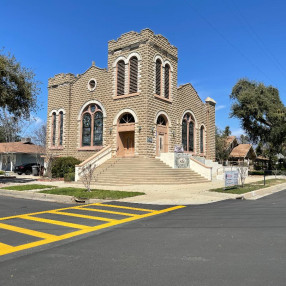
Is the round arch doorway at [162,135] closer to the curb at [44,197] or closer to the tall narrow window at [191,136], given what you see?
the tall narrow window at [191,136]

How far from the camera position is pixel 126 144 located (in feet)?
86.2

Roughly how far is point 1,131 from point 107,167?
138 ft

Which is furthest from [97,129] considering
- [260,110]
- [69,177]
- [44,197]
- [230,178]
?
[260,110]

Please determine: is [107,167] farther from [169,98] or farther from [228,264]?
[228,264]

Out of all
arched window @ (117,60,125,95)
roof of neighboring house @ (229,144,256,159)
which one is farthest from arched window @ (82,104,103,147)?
roof of neighboring house @ (229,144,256,159)

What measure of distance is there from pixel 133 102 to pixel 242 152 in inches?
1308

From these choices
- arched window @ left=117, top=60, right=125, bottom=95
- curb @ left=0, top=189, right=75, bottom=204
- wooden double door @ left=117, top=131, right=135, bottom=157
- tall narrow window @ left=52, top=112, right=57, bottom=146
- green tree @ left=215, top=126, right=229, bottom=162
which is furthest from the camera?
green tree @ left=215, top=126, right=229, bottom=162

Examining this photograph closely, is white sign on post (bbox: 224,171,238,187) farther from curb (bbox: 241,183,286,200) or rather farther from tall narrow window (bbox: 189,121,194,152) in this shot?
tall narrow window (bbox: 189,121,194,152)

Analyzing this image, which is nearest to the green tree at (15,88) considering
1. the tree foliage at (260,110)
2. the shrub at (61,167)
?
the shrub at (61,167)

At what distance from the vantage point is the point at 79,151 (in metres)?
28.7

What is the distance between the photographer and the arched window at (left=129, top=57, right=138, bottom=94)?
24.8 metres

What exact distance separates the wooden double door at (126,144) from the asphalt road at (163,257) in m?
18.3

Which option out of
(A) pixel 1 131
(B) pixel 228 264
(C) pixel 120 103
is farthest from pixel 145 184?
(A) pixel 1 131

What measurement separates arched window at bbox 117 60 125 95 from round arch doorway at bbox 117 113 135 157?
7.51ft
